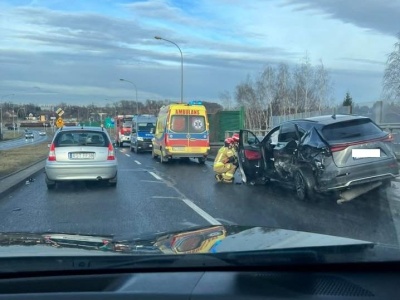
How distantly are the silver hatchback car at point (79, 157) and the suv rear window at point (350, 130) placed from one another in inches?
222

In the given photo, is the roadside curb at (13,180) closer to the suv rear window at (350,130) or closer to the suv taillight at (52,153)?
the suv taillight at (52,153)

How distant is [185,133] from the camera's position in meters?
24.0

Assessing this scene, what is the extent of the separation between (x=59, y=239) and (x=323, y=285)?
1.85 m

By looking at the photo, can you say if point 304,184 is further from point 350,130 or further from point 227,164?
point 227,164

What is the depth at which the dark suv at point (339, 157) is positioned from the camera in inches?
398

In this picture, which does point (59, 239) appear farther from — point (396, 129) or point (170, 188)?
point (396, 129)

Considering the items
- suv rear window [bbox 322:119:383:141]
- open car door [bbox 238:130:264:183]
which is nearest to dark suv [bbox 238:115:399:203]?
suv rear window [bbox 322:119:383:141]

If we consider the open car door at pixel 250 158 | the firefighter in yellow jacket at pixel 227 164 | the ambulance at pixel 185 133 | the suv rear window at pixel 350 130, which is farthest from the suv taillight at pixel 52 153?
the ambulance at pixel 185 133

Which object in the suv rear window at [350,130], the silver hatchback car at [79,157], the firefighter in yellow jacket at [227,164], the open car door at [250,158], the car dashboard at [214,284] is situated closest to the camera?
the car dashboard at [214,284]

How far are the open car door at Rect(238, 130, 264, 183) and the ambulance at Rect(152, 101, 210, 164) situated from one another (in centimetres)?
920

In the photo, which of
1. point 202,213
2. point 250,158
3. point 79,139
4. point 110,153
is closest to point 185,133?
point 110,153

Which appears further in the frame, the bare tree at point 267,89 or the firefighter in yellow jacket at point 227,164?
the bare tree at point 267,89

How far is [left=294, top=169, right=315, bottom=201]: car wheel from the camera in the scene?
35.1ft

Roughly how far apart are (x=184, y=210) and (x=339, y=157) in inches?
116
